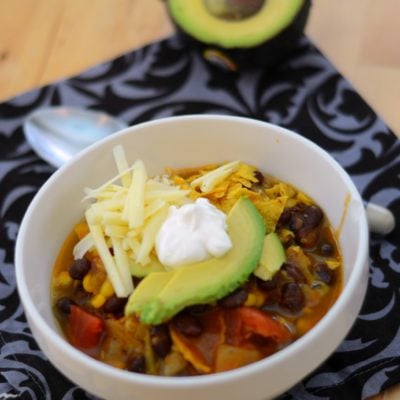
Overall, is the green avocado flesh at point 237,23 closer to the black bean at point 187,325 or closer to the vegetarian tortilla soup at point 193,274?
the vegetarian tortilla soup at point 193,274

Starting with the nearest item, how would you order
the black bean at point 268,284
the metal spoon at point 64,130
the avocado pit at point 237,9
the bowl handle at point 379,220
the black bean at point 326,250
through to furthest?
the black bean at point 268,284 < the black bean at point 326,250 < the bowl handle at point 379,220 < the metal spoon at point 64,130 < the avocado pit at point 237,9

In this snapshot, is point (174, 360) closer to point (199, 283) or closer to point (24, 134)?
point (199, 283)

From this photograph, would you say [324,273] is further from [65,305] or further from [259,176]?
[65,305]

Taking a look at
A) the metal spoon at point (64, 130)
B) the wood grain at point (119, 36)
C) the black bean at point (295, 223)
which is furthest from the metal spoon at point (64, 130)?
the black bean at point (295, 223)

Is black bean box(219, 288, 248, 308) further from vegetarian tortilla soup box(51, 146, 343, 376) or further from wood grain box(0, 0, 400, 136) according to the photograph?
wood grain box(0, 0, 400, 136)

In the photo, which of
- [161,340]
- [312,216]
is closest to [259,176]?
[312,216]

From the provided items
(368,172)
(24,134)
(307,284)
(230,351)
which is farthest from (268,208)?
(24,134)

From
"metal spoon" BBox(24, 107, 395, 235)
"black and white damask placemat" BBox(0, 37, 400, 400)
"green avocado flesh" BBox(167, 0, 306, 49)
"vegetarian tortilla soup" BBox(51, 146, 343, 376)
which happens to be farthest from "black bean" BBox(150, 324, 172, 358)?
"green avocado flesh" BBox(167, 0, 306, 49)
